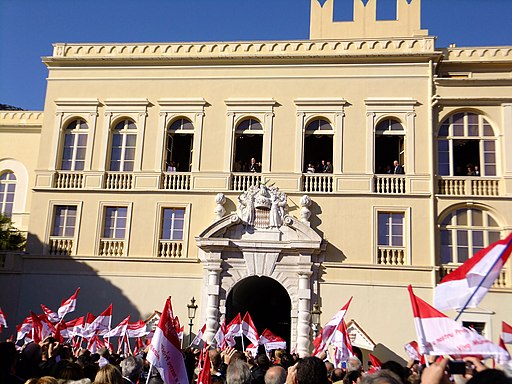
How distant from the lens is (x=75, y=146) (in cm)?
2505

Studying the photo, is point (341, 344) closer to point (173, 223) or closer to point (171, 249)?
point (171, 249)

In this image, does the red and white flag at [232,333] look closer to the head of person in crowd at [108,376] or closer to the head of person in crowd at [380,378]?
the head of person in crowd at [108,376]

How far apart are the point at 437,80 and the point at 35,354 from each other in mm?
18853

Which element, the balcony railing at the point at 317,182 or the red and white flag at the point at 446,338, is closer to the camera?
the red and white flag at the point at 446,338

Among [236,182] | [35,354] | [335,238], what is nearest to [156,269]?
[236,182]

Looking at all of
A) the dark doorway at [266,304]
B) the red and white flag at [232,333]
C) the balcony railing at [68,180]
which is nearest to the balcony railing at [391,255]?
the dark doorway at [266,304]

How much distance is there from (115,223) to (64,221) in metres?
2.09

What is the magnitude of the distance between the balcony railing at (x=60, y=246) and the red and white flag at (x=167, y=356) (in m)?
16.4

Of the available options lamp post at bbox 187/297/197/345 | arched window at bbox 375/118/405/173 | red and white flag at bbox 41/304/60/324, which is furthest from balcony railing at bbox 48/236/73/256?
arched window at bbox 375/118/405/173

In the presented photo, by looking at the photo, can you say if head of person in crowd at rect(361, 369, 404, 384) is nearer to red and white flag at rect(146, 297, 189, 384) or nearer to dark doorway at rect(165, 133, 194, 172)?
red and white flag at rect(146, 297, 189, 384)

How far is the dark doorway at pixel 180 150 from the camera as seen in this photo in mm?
24922

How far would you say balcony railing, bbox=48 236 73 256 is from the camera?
78.4ft

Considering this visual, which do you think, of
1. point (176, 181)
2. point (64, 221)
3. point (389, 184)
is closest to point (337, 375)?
point (389, 184)

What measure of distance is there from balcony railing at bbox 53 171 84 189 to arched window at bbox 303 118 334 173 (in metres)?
9.00
